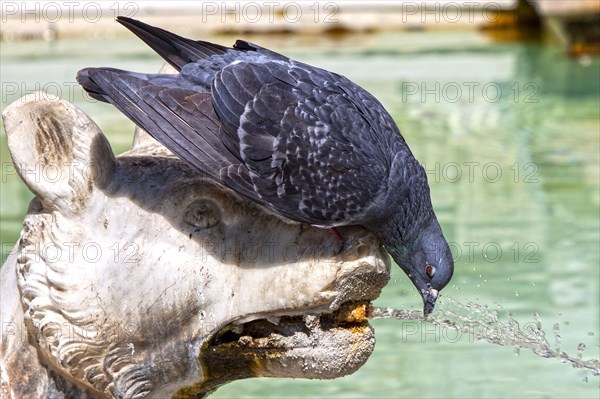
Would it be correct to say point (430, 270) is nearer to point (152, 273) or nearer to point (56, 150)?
point (152, 273)

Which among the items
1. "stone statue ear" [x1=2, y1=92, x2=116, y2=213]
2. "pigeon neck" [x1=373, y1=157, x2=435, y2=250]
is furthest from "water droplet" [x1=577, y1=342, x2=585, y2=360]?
"stone statue ear" [x1=2, y1=92, x2=116, y2=213]

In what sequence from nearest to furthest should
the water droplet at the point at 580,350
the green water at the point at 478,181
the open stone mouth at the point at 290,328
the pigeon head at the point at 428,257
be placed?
the open stone mouth at the point at 290,328 < the pigeon head at the point at 428,257 < the water droplet at the point at 580,350 < the green water at the point at 478,181

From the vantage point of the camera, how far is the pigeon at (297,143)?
107 inches

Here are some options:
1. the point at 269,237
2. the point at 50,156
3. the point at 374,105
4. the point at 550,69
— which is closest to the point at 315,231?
the point at 269,237

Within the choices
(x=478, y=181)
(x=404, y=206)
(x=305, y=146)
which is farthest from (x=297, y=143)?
(x=478, y=181)

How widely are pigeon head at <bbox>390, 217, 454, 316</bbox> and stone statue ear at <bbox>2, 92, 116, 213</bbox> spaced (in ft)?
2.49

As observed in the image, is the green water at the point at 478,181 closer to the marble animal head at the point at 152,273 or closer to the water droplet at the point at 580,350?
the water droplet at the point at 580,350

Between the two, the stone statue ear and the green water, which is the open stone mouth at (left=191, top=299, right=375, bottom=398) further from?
the green water

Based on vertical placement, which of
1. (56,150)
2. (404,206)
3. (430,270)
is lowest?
(430,270)

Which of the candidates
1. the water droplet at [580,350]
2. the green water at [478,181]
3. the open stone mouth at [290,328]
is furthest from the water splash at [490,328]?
the green water at [478,181]

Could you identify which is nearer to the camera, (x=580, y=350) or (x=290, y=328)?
(x=290, y=328)

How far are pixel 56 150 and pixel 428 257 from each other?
0.94m

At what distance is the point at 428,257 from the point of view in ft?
9.34

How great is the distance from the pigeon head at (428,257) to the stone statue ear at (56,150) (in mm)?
759
